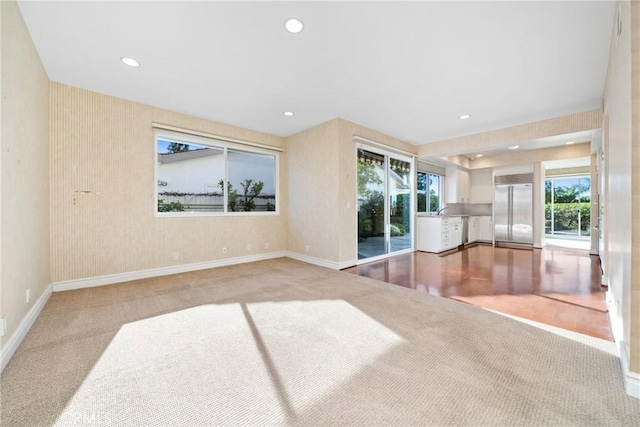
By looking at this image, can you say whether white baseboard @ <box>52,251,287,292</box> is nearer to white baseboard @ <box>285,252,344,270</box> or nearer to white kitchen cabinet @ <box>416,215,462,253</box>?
white baseboard @ <box>285,252,344,270</box>

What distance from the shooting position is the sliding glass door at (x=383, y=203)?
16.7 ft

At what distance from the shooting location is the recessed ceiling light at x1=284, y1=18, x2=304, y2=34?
84.8 inches

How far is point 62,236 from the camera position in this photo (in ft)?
10.6

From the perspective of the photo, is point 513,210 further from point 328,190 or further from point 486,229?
point 328,190

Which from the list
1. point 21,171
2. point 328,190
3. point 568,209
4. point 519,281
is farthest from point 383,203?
point 568,209

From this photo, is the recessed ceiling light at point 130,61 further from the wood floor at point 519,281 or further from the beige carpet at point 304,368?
the wood floor at point 519,281

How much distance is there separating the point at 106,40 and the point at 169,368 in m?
2.94

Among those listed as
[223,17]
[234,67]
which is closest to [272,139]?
[234,67]

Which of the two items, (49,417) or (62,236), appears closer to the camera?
(49,417)

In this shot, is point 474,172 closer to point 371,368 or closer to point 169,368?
point 371,368

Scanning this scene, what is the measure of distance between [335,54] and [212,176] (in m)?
3.12

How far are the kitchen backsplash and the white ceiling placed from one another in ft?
12.1

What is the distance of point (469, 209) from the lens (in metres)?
7.85

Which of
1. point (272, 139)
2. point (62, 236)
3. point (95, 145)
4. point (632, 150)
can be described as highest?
point (272, 139)
